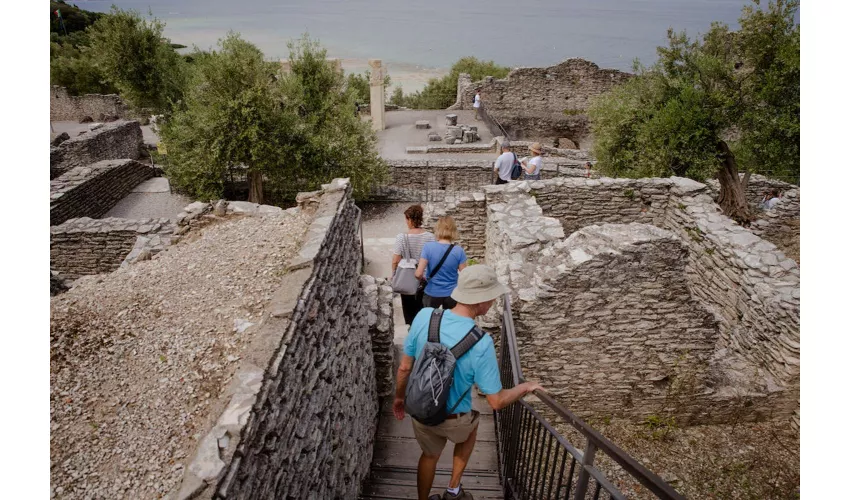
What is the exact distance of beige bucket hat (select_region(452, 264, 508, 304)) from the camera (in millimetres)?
3795

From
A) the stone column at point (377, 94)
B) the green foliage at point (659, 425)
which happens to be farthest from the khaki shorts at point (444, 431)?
the stone column at point (377, 94)

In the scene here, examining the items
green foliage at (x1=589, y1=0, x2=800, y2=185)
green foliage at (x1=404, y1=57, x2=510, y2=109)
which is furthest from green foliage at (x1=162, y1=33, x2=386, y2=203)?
green foliage at (x1=404, y1=57, x2=510, y2=109)

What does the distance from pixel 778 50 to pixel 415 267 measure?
9755 millimetres

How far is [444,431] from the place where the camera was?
13.9 feet

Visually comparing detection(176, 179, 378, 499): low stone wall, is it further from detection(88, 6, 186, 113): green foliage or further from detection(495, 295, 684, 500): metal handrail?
detection(88, 6, 186, 113): green foliage

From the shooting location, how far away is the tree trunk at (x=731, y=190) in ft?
39.1

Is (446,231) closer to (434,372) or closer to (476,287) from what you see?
(476,287)

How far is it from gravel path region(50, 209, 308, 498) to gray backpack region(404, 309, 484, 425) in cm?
131

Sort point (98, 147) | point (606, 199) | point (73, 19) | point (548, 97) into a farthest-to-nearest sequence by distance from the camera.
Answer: point (73, 19) < point (548, 97) < point (98, 147) < point (606, 199)

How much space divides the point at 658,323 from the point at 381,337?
400 centimetres

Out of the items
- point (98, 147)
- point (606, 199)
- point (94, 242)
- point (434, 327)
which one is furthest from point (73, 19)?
point (434, 327)

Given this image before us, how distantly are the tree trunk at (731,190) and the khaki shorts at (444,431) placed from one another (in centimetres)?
1083

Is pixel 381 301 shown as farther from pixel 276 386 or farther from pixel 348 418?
pixel 276 386

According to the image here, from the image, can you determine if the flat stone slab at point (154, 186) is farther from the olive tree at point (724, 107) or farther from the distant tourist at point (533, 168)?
the olive tree at point (724, 107)
